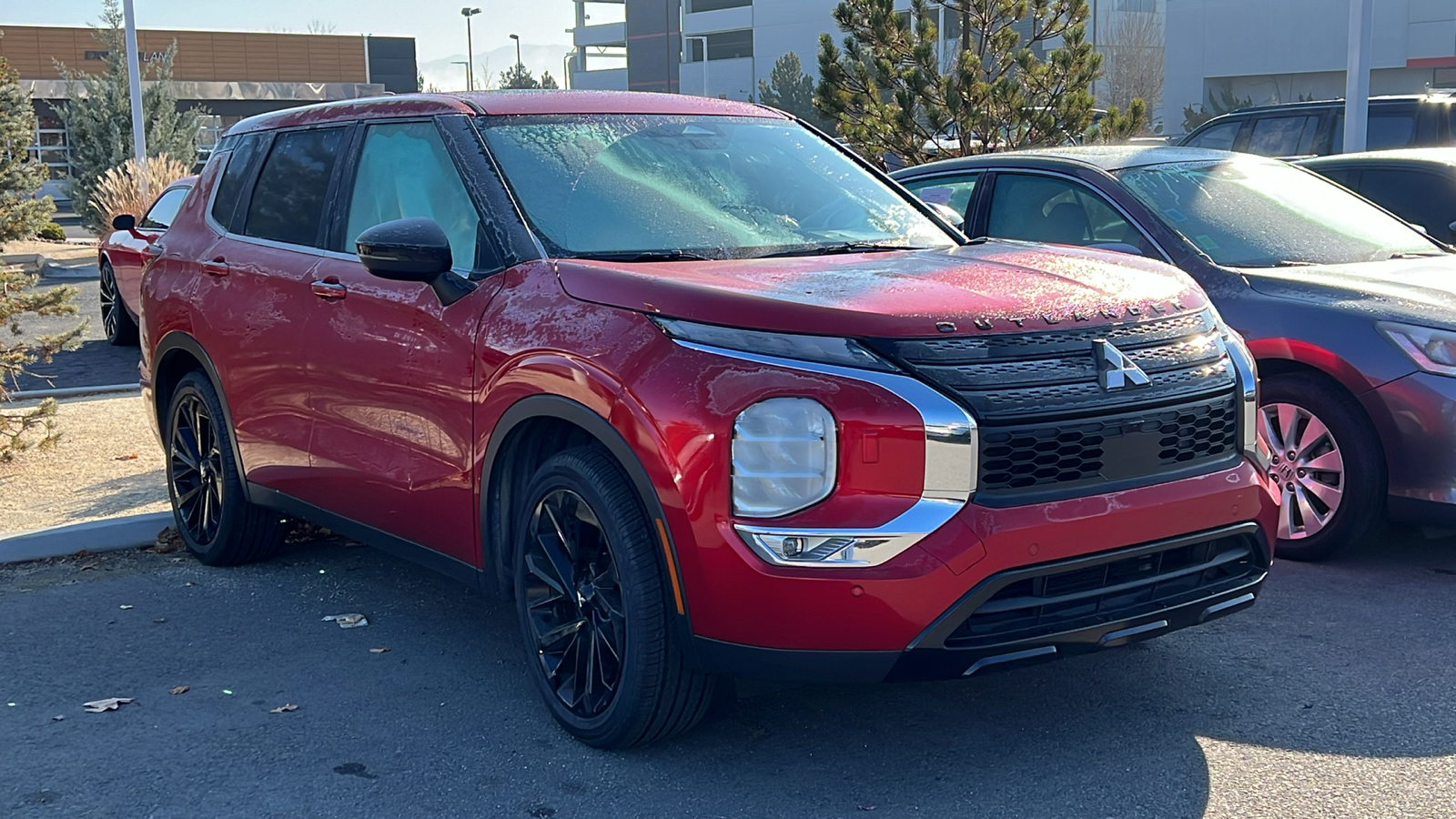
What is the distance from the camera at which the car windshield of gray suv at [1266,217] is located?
20.6 feet

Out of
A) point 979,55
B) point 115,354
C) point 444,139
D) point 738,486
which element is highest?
point 979,55

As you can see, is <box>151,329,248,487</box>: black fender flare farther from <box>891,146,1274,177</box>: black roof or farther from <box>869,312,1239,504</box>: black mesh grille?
<box>891,146,1274,177</box>: black roof

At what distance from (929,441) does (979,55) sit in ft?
34.0

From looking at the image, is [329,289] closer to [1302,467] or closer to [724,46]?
[1302,467]

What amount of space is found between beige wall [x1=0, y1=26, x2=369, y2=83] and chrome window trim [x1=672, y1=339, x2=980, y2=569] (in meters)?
59.7

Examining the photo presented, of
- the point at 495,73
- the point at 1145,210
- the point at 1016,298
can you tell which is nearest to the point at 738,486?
the point at 1016,298

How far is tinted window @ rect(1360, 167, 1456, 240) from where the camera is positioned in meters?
8.40

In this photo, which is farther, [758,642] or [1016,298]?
[1016,298]

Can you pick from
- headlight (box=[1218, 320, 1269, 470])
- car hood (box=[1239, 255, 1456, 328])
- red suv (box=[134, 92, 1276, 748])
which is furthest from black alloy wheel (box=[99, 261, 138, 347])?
headlight (box=[1218, 320, 1269, 470])

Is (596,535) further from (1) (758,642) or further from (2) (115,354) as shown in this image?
(2) (115,354)

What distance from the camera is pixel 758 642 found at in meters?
3.47

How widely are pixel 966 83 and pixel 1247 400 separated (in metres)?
8.83

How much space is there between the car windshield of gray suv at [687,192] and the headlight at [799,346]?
0.75m

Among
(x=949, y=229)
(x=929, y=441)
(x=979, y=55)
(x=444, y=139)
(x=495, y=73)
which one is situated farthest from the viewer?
(x=495, y=73)
